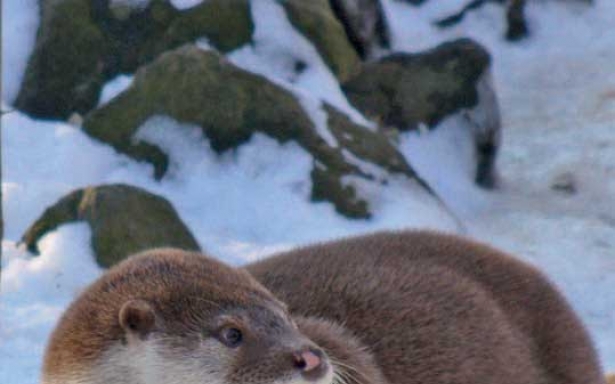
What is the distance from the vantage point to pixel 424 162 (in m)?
8.08

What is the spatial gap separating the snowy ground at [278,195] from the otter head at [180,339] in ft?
6.72

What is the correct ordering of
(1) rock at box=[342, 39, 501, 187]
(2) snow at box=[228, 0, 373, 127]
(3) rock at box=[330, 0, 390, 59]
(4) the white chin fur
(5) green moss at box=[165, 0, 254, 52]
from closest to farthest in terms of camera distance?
(4) the white chin fur, (2) snow at box=[228, 0, 373, 127], (5) green moss at box=[165, 0, 254, 52], (1) rock at box=[342, 39, 501, 187], (3) rock at box=[330, 0, 390, 59]

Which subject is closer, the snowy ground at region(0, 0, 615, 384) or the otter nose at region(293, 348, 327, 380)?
the otter nose at region(293, 348, 327, 380)

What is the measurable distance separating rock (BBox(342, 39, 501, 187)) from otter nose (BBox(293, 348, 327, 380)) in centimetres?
536

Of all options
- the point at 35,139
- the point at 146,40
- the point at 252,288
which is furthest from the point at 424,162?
the point at 252,288

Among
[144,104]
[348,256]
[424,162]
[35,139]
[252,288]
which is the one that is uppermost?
[252,288]

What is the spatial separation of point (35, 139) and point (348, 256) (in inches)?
159

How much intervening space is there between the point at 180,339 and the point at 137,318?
0.11m

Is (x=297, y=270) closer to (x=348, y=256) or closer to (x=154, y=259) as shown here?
(x=348, y=256)

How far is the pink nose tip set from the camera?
2863mm

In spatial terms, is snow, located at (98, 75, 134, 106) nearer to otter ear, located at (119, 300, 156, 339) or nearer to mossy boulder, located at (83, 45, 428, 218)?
mossy boulder, located at (83, 45, 428, 218)

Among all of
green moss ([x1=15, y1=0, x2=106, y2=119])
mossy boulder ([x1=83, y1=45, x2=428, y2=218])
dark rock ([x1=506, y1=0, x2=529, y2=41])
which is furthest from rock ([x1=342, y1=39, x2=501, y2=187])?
dark rock ([x1=506, y1=0, x2=529, y2=41])

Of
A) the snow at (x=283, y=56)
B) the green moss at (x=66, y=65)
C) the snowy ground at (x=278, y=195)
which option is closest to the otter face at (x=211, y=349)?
the snowy ground at (x=278, y=195)

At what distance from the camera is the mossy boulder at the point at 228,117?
661cm
